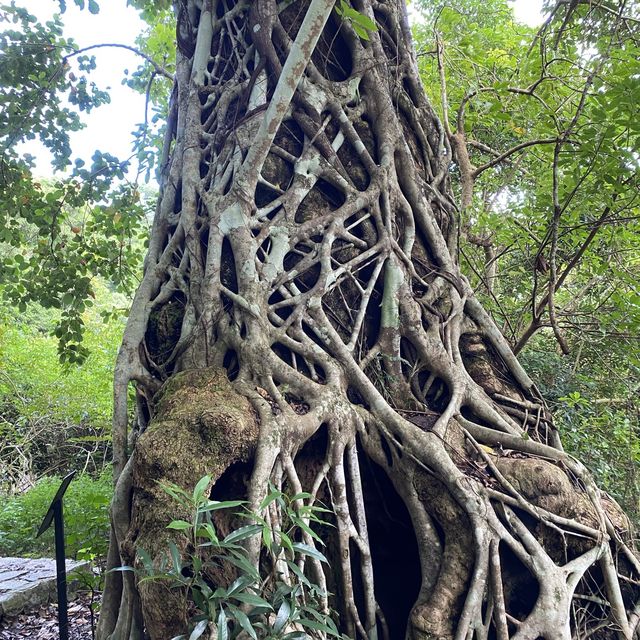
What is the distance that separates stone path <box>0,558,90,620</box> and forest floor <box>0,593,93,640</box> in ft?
0.15

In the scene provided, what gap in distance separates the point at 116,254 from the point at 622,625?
13.5 feet

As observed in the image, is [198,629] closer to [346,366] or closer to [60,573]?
[60,573]

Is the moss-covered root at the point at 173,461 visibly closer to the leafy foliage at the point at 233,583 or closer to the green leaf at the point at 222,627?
the leafy foliage at the point at 233,583

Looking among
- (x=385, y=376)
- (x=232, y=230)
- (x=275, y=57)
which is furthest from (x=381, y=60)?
(x=385, y=376)

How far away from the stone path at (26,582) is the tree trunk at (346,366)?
1.54m

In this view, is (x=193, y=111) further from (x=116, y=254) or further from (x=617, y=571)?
(x=617, y=571)

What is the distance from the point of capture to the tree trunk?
5.75 feet

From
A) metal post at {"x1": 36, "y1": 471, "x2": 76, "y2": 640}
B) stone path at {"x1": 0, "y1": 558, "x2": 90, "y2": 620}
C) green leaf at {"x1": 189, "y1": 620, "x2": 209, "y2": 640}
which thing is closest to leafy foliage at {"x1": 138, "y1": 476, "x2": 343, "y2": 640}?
green leaf at {"x1": 189, "y1": 620, "x2": 209, "y2": 640}

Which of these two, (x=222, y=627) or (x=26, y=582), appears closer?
(x=222, y=627)

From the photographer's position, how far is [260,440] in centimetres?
173

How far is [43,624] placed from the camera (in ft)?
9.76

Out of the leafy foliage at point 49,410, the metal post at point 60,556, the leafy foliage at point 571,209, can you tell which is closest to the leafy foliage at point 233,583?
the metal post at point 60,556

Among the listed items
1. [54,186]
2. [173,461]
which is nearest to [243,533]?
[173,461]

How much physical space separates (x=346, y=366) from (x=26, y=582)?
8.77ft
